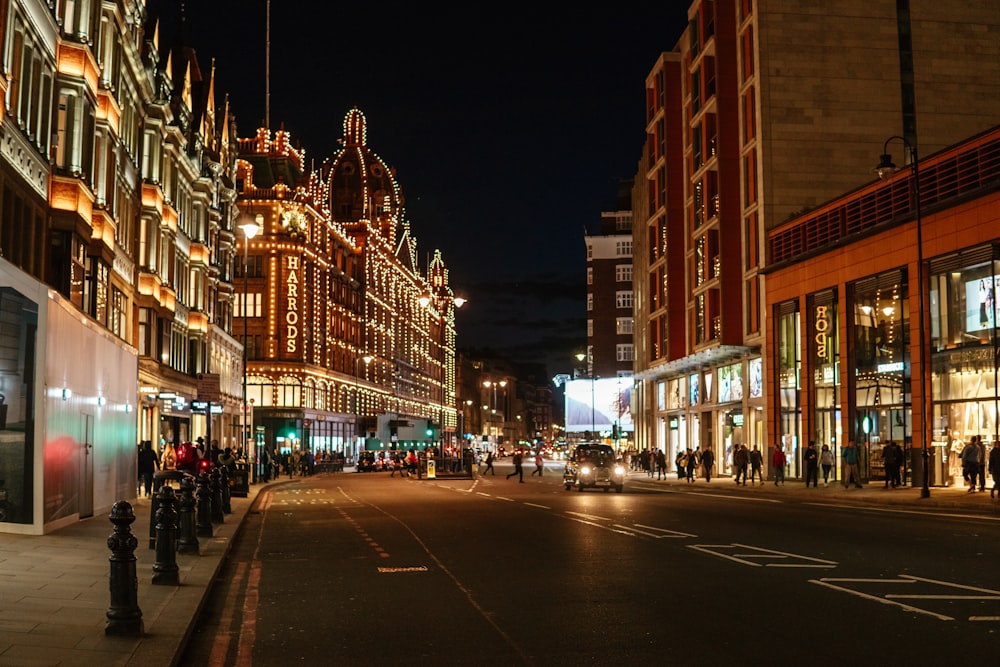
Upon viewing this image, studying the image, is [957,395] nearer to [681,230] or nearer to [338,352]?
[681,230]

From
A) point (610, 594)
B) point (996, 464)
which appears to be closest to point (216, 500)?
point (610, 594)

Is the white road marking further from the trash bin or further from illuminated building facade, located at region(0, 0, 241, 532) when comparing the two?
the trash bin

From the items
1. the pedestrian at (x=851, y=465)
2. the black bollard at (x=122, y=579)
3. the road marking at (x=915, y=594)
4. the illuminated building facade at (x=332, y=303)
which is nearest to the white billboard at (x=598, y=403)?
the illuminated building facade at (x=332, y=303)

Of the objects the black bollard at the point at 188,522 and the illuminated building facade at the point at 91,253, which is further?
the illuminated building facade at the point at 91,253

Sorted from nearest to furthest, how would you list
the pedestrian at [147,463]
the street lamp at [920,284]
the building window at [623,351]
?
the street lamp at [920,284] < the pedestrian at [147,463] < the building window at [623,351]

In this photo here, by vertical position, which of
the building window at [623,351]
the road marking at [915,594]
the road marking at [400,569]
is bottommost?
the road marking at [400,569]

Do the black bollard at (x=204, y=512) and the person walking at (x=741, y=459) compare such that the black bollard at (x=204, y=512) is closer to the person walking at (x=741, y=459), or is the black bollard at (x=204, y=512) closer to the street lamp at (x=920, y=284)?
the street lamp at (x=920, y=284)

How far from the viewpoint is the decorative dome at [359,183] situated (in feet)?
374

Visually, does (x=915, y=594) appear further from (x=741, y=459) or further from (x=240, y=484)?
(x=741, y=459)

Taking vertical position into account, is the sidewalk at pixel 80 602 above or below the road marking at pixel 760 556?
above

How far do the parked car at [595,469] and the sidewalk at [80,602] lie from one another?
23.6 meters

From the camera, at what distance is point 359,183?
115 m

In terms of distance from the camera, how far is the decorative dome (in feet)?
374

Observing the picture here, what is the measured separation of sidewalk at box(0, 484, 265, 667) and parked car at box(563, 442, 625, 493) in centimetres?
2361
